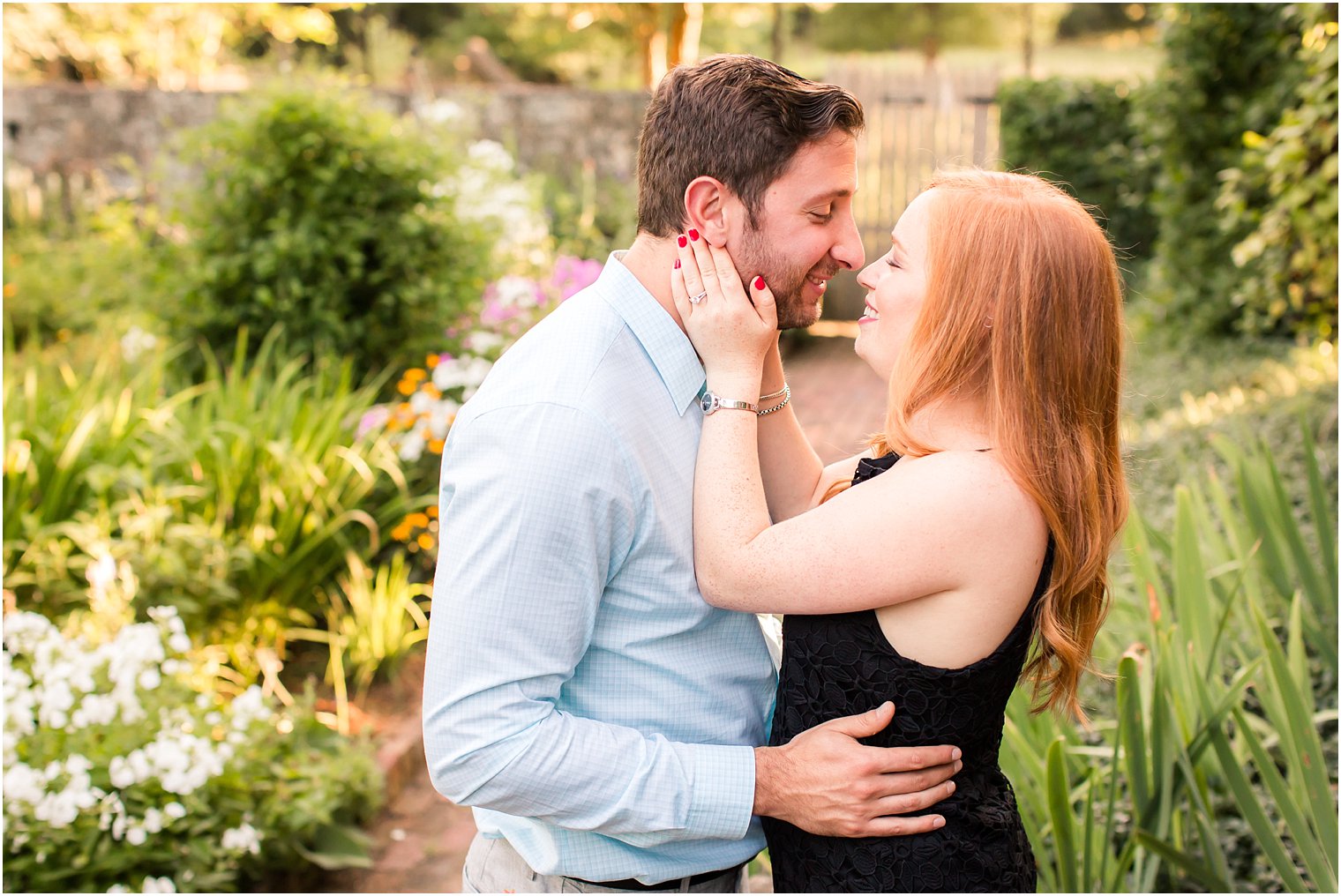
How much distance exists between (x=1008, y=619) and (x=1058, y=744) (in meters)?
0.48

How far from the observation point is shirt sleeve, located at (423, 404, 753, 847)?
1.40 meters

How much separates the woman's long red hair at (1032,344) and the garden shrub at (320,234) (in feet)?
13.6

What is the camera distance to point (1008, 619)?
1.54 m

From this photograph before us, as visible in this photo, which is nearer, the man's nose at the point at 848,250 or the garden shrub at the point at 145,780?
the man's nose at the point at 848,250

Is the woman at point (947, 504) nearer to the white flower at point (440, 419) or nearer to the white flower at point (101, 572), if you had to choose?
the white flower at point (101, 572)

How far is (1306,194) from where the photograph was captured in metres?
4.14

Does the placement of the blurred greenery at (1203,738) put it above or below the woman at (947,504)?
below

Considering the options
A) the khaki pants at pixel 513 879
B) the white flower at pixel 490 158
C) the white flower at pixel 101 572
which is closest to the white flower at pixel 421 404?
the white flower at pixel 101 572

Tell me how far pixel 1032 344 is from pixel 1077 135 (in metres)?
10.3

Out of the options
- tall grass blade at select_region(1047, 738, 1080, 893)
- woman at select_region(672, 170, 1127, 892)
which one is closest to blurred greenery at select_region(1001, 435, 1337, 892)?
tall grass blade at select_region(1047, 738, 1080, 893)

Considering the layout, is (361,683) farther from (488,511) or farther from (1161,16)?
(1161,16)


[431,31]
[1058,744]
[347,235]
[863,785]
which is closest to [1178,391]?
[347,235]

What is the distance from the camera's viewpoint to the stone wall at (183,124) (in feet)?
32.3

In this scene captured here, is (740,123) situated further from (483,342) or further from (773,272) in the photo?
(483,342)
